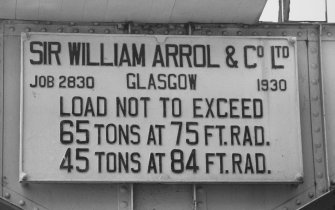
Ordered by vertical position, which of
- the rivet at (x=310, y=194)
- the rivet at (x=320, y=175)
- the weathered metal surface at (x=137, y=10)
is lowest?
the rivet at (x=310, y=194)

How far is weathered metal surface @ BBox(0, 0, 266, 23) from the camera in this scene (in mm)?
7457

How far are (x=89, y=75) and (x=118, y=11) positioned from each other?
67 centimetres

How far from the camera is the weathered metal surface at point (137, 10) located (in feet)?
24.5

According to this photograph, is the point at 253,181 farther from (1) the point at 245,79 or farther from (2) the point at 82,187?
(2) the point at 82,187

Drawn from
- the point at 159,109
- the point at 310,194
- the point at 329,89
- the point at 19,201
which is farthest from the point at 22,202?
the point at 329,89

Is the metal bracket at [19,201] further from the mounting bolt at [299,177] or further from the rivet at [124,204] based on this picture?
the mounting bolt at [299,177]

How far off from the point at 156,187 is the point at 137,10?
63.1 inches

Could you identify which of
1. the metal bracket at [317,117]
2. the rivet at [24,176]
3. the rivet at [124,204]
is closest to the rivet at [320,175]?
the metal bracket at [317,117]

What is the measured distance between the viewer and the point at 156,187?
7.38 meters

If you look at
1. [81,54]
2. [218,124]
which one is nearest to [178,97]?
[218,124]

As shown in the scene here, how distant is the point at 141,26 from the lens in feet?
25.2

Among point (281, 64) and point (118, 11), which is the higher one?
point (118, 11)

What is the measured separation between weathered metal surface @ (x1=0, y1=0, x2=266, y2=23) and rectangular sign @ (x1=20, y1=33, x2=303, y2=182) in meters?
0.24

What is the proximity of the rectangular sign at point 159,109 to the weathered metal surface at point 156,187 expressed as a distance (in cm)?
19
